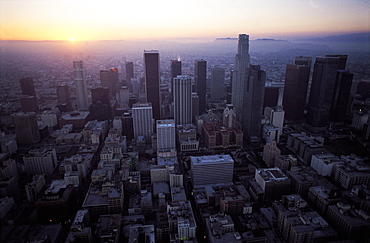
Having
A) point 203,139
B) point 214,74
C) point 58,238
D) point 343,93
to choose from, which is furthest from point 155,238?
point 214,74

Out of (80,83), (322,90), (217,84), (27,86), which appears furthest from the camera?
(217,84)

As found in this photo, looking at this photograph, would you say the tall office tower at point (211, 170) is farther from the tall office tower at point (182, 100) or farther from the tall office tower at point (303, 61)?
the tall office tower at point (303, 61)

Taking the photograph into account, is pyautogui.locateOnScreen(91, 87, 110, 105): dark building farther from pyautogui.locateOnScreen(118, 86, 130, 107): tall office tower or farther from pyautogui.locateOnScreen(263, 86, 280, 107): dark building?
pyautogui.locateOnScreen(263, 86, 280, 107): dark building

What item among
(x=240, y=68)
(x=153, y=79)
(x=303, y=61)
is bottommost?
(x=153, y=79)

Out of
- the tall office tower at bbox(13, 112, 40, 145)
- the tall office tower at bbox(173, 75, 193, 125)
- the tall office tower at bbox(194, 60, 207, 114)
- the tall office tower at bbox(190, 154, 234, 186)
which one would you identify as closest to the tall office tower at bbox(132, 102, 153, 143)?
the tall office tower at bbox(173, 75, 193, 125)

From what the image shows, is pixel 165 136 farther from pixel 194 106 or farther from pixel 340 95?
pixel 340 95

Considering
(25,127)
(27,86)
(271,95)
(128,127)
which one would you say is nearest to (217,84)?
(271,95)
